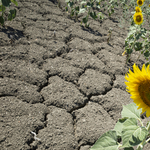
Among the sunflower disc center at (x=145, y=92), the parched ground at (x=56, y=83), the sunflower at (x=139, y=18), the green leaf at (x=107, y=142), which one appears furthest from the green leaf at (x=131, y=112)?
the sunflower at (x=139, y=18)

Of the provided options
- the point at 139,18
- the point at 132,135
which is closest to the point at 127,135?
the point at 132,135

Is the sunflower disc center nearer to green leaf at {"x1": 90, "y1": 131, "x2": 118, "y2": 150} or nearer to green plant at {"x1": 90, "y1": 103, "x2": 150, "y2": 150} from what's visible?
green plant at {"x1": 90, "y1": 103, "x2": 150, "y2": 150}

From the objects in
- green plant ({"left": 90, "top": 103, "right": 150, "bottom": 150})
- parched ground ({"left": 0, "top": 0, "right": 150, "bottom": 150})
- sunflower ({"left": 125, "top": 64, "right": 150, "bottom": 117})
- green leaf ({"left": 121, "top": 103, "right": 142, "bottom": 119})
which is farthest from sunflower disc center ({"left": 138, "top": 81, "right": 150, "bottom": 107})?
parched ground ({"left": 0, "top": 0, "right": 150, "bottom": 150})

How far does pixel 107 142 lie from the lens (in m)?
1.09

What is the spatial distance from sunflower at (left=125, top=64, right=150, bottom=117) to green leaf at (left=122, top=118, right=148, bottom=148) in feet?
0.36

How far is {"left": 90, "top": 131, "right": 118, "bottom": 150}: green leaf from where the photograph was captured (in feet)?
3.49

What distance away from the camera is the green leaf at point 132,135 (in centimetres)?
89

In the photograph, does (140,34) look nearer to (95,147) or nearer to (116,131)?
(116,131)

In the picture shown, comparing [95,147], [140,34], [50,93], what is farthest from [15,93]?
[140,34]

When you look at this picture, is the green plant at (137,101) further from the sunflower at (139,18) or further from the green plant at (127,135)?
the sunflower at (139,18)

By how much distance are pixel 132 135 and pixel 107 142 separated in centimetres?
24

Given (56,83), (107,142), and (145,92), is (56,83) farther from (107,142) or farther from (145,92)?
(145,92)

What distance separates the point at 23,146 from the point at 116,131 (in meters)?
0.72

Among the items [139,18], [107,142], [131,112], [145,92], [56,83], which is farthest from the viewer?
[139,18]
